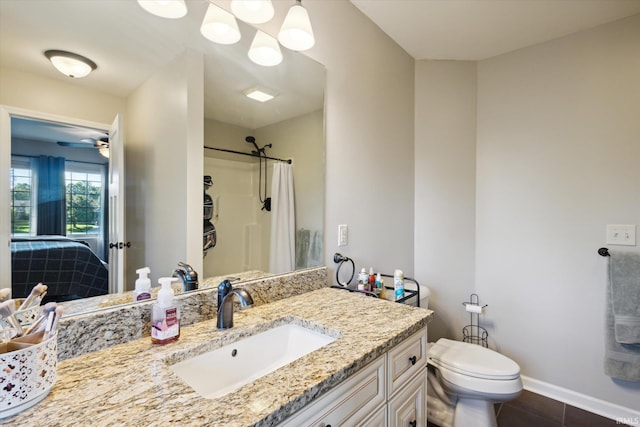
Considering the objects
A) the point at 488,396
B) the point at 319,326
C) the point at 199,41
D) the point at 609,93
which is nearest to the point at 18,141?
the point at 199,41

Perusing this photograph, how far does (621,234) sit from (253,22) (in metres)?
2.31

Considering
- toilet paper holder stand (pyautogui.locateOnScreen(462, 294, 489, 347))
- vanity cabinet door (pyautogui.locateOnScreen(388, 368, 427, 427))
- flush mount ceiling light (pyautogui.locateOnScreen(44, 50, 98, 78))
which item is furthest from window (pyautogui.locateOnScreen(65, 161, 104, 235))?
toilet paper holder stand (pyautogui.locateOnScreen(462, 294, 489, 347))

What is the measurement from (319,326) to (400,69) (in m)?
1.90

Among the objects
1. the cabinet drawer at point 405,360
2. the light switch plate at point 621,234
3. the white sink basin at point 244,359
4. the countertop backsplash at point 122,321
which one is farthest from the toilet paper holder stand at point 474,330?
the countertop backsplash at point 122,321

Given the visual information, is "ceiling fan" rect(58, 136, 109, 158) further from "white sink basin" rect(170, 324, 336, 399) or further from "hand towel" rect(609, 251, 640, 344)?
"hand towel" rect(609, 251, 640, 344)

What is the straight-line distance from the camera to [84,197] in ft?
2.84

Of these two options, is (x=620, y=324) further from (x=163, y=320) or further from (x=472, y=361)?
(x=163, y=320)

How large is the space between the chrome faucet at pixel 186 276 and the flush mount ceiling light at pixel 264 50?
36.0 inches

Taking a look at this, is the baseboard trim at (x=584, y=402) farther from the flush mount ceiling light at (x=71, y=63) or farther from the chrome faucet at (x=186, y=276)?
the flush mount ceiling light at (x=71, y=63)

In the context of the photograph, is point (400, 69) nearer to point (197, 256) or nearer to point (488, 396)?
point (197, 256)

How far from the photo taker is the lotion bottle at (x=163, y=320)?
86cm

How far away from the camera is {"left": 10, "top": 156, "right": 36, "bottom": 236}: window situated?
76 centimetres

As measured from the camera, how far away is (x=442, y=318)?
232 cm

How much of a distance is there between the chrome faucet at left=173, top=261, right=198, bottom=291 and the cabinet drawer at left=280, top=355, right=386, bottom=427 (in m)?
0.60
